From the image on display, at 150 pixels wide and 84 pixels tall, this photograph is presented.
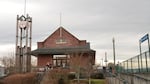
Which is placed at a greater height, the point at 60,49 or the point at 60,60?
the point at 60,49

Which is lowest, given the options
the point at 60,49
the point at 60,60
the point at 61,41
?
the point at 60,60

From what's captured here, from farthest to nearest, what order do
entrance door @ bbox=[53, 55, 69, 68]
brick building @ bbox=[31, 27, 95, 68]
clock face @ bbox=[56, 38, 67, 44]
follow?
clock face @ bbox=[56, 38, 67, 44], entrance door @ bbox=[53, 55, 69, 68], brick building @ bbox=[31, 27, 95, 68]

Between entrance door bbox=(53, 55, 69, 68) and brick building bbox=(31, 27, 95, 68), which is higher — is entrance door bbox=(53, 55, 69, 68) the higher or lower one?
the lower one

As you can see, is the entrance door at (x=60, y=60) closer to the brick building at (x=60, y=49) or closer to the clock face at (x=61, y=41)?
the brick building at (x=60, y=49)

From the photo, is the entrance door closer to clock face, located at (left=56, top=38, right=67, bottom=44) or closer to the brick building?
the brick building

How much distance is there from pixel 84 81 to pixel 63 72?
121 inches

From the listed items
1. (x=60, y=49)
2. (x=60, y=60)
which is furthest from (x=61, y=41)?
(x=60, y=60)

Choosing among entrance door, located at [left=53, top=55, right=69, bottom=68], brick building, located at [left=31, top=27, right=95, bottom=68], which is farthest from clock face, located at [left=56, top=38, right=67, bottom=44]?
entrance door, located at [left=53, top=55, right=69, bottom=68]

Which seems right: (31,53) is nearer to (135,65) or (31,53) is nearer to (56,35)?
(56,35)

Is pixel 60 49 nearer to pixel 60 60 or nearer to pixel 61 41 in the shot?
pixel 60 60

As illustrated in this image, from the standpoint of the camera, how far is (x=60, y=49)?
55.8 metres

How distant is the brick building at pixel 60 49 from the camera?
53438 millimetres

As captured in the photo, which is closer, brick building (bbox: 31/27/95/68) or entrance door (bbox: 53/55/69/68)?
brick building (bbox: 31/27/95/68)

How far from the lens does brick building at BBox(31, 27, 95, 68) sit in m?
53.4
